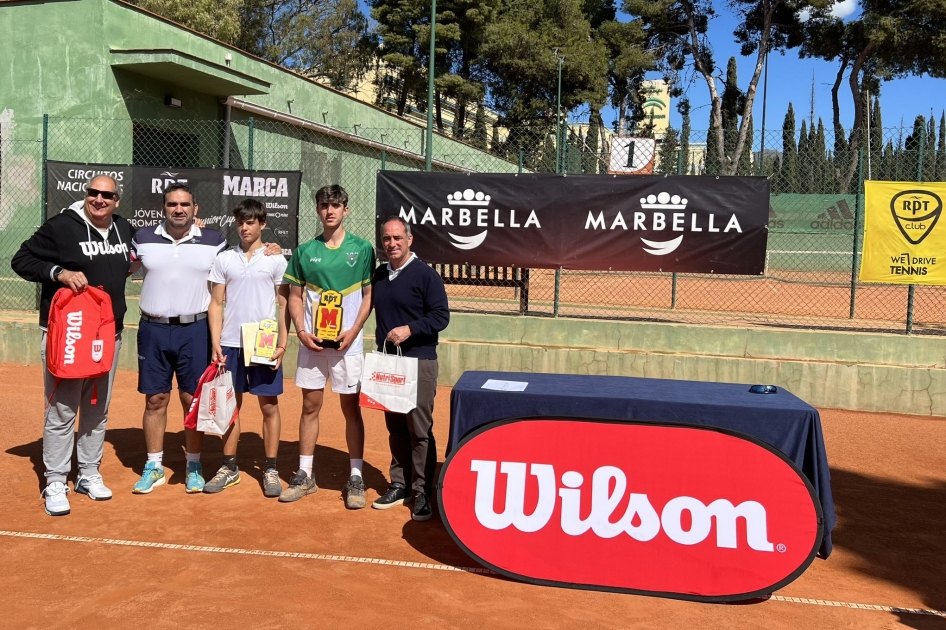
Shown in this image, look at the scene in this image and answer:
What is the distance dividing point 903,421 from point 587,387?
5415 millimetres

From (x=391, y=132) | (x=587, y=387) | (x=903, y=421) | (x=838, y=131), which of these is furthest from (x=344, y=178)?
(x=838, y=131)

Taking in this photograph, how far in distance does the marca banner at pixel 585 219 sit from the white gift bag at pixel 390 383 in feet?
17.0

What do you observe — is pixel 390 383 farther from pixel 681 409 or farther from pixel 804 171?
pixel 804 171

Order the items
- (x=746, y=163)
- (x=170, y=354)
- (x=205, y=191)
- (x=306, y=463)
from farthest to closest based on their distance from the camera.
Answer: (x=746, y=163) < (x=205, y=191) < (x=306, y=463) < (x=170, y=354)

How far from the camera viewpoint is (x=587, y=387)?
15.6 feet

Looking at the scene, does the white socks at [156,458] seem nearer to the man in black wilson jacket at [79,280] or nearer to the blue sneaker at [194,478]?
the blue sneaker at [194,478]

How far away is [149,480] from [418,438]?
195 centimetres

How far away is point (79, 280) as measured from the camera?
5.01m

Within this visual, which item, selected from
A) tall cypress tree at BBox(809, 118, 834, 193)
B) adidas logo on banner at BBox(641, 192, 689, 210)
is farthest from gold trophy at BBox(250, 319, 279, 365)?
tall cypress tree at BBox(809, 118, 834, 193)

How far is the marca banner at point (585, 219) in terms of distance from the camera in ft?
31.7

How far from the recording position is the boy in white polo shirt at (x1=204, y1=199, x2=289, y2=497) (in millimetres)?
5453

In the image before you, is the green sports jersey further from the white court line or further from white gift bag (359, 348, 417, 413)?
the white court line

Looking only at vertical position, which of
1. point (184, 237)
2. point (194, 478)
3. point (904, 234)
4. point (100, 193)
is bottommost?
point (194, 478)

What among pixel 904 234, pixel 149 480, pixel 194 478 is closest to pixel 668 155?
pixel 904 234
